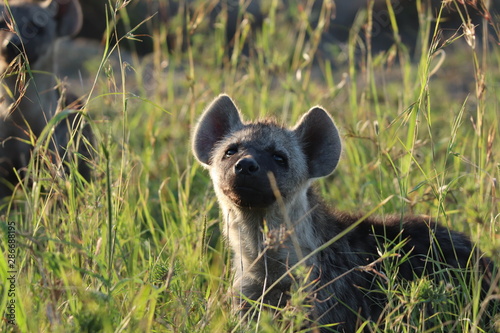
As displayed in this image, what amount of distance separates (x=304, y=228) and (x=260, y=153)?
17.7 inches

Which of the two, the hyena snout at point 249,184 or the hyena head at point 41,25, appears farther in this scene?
the hyena head at point 41,25

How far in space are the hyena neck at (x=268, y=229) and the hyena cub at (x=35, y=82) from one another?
176 centimetres

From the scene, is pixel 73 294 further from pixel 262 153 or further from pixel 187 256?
pixel 262 153

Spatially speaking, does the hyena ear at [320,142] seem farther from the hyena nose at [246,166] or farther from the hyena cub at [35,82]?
the hyena cub at [35,82]

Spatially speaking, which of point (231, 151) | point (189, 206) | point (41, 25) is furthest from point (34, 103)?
point (231, 151)

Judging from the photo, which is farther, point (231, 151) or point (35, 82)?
point (35, 82)

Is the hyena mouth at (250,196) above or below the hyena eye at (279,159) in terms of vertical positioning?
below

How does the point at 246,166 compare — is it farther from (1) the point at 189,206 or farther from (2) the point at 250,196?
(1) the point at 189,206

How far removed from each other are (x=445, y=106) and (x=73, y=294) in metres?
5.44

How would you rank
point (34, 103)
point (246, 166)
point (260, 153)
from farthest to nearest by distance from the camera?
point (34, 103) < point (260, 153) < point (246, 166)

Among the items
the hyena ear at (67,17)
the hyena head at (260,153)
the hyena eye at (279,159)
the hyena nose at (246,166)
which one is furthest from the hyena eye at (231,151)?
the hyena ear at (67,17)

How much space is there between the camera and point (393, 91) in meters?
7.55

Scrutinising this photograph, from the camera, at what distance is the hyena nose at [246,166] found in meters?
3.19

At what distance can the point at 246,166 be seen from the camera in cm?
319
